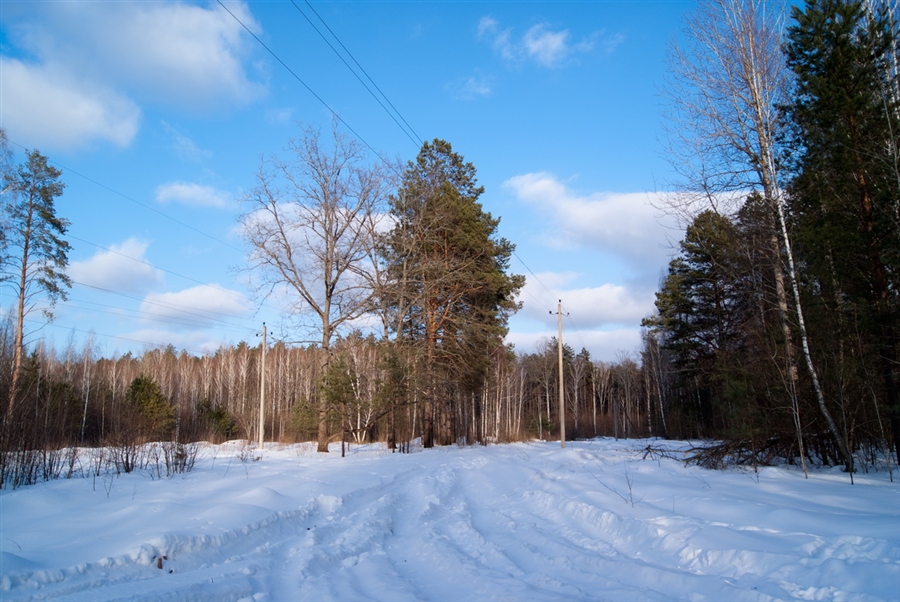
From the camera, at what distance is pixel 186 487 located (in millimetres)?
10000

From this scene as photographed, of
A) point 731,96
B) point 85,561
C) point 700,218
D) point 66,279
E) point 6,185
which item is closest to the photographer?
point 85,561

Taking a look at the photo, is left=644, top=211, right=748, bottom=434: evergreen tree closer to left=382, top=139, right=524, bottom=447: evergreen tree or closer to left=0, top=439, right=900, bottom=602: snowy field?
left=382, top=139, right=524, bottom=447: evergreen tree

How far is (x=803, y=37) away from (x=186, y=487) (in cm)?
1723

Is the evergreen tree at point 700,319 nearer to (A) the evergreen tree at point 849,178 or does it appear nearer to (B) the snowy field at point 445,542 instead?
(A) the evergreen tree at point 849,178

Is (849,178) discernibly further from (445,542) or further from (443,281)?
(443,281)

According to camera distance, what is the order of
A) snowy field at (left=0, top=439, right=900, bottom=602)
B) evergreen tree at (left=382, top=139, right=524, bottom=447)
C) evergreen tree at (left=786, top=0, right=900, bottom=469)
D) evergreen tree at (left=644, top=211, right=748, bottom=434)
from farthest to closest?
1. evergreen tree at (left=644, top=211, right=748, bottom=434)
2. evergreen tree at (left=382, top=139, right=524, bottom=447)
3. evergreen tree at (left=786, top=0, right=900, bottom=469)
4. snowy field at (left=0, top=439, right=900, bottom=602)

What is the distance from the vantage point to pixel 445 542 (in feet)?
24.1

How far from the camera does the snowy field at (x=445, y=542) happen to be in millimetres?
5051

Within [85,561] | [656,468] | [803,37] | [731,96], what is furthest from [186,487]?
[803,37]

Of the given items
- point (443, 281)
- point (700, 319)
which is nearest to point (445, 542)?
point (443, 281)

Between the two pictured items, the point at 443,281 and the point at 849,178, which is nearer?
the point at 849,178

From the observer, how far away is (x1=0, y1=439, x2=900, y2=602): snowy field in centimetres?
505

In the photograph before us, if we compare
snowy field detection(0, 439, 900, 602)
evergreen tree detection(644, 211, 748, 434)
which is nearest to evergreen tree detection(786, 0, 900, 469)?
snowy field detection(0, 439, 900, 602)

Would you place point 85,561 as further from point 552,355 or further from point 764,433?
point 552,355
